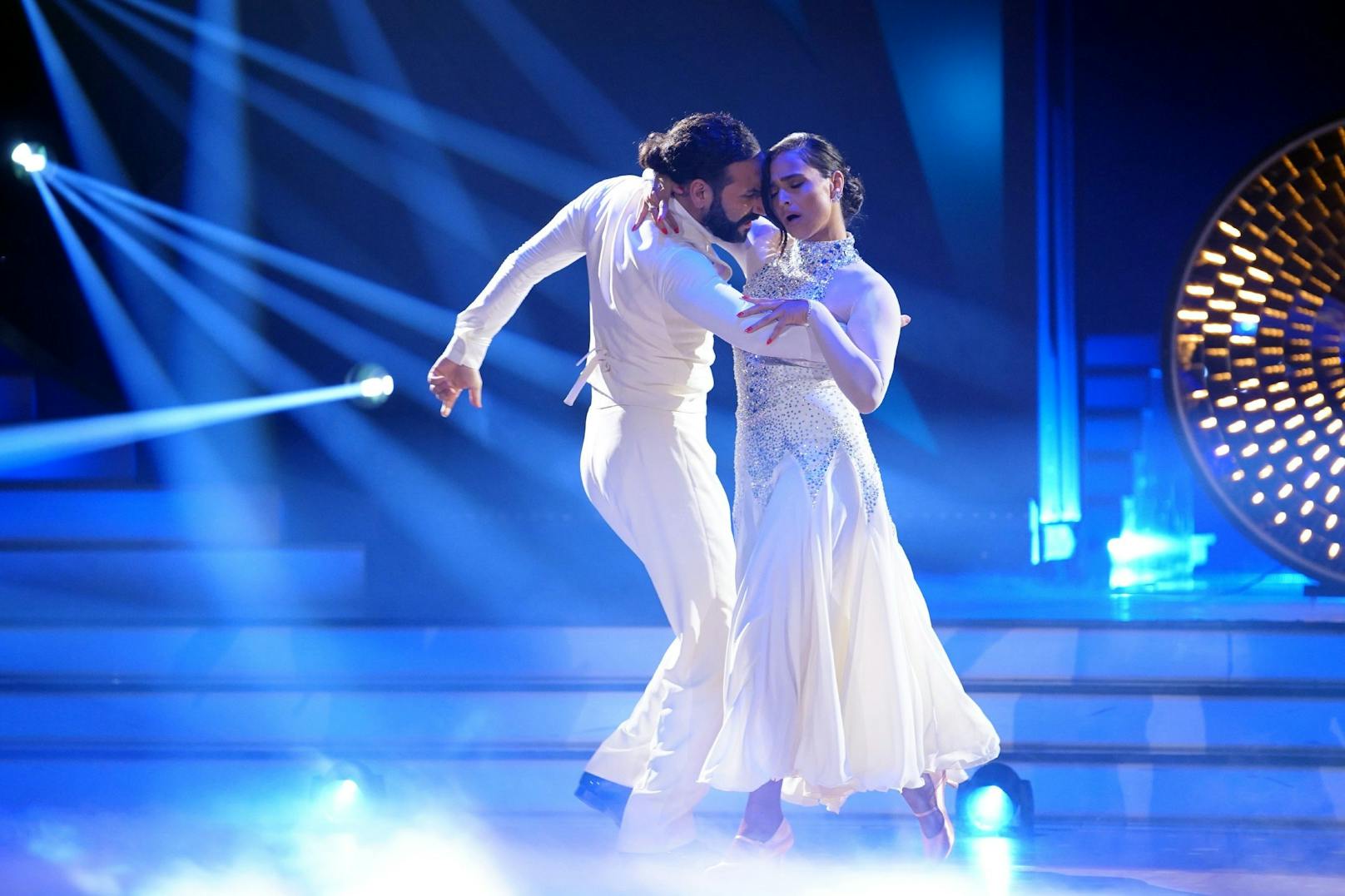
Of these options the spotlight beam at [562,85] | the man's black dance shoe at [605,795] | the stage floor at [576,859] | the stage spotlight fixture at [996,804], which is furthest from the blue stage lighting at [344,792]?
the spotlight beam at [562,85]

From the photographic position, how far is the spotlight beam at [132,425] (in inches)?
187

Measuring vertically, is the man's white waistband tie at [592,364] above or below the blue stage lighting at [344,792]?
above

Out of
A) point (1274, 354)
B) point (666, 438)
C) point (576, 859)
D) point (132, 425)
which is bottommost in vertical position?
point (576, 859)

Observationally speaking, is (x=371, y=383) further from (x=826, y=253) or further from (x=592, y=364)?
(x=826, y=253)

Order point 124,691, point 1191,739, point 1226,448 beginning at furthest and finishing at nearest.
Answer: point 1226,448 → point 124,691 → point 1191,739

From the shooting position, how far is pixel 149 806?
291 cm

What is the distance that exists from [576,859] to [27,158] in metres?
3.52

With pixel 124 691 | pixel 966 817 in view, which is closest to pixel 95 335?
pixel 124 691

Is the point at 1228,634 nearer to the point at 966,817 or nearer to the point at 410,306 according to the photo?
the point at 966,817

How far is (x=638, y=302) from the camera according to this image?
8.01 ft

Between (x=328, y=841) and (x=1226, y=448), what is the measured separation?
98.0 inches

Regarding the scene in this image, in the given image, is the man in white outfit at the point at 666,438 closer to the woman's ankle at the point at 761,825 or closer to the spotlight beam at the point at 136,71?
the woman's ankle at the point at 761,825

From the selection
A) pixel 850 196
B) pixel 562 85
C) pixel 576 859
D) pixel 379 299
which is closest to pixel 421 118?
pixel 562 85

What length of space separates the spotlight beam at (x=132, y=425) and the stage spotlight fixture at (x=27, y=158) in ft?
3.00
